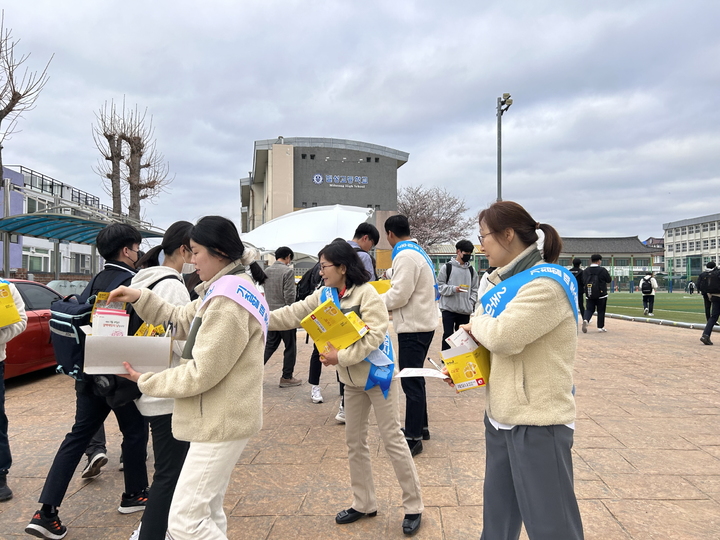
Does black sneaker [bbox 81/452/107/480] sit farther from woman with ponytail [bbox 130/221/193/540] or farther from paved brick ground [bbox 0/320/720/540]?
woman with ponytail [bbox 130/221/193/540]

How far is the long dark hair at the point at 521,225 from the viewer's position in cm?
197

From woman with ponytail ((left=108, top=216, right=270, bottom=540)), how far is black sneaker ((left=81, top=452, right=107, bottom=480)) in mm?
2047

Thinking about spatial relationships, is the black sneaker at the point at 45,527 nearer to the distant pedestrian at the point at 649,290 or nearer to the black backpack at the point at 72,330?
the black backpack at the point at 72,330

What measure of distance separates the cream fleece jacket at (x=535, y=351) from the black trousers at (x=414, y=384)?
2.04 meters

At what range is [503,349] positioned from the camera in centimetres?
178

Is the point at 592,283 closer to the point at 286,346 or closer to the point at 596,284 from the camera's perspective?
the point at 596,284

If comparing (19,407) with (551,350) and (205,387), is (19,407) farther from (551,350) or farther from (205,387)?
(551,350)

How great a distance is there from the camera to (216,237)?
7.00 ft

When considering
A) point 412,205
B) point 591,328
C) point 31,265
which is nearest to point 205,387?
point 591,328

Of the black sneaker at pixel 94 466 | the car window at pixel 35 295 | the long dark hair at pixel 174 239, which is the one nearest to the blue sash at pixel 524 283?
the long dark hair at pixel 174 239

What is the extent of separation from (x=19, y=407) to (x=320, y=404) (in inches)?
132

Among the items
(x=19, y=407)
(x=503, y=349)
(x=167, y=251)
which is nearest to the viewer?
(x=503, y=349)

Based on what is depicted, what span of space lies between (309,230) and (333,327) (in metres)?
7.73

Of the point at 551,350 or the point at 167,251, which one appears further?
the point at 167,251
